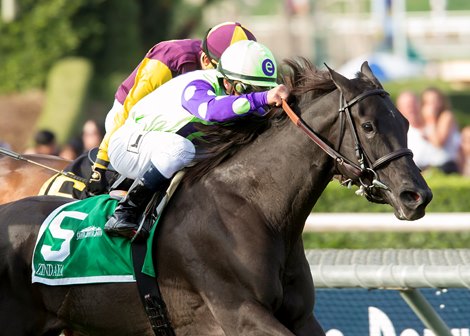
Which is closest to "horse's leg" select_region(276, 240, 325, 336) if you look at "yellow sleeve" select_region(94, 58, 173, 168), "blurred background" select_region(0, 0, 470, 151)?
"yellow sleeve" select_region(94, 58, 173, 168)

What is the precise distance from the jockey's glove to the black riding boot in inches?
28.8

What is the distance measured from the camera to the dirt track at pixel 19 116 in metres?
17.6

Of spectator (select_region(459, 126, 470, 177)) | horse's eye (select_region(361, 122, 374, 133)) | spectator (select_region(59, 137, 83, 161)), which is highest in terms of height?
horse's eye (select_region(361, 122, 374, 133))

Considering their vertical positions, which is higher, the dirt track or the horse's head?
the horse's head

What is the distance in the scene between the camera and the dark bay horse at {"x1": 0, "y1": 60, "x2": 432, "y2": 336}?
4.25 meters

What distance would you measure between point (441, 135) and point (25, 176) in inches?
149

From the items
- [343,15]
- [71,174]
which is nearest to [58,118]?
[71,174]

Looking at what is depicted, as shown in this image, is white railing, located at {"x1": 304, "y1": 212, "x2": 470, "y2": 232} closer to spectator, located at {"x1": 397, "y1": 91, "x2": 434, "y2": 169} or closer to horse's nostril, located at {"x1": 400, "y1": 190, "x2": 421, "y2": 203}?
horse's nostril, located at {"x1": 400, "y1": 190, "x2": 421, "y2": 203}

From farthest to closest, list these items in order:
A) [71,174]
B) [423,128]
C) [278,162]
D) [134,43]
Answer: [134,43], [423,128], [71,174], [278,162]

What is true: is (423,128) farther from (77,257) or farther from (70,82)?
(70,82)

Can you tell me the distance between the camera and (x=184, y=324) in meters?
4.58

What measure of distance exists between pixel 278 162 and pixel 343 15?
42.0 m

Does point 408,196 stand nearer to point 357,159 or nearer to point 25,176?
point 357,159

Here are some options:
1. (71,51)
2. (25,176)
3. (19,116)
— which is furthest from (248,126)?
(19,116)
